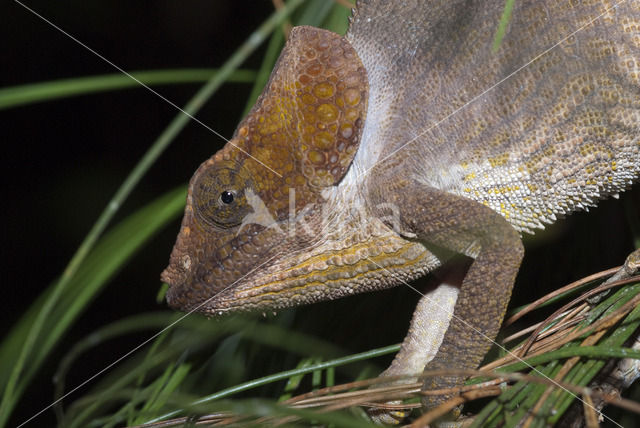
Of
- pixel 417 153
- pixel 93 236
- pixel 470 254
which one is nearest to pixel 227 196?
pixel 93 236

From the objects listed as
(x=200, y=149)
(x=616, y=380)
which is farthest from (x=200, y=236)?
(x=200, y=149)

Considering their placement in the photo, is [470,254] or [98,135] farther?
[98,135]

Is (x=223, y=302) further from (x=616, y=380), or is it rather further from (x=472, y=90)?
(x=616, y=380)

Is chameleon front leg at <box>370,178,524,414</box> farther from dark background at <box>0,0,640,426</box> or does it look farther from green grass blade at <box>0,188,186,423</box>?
dark background at <box>0,0,640,426</box>

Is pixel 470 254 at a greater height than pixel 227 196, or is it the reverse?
pixel 227 196

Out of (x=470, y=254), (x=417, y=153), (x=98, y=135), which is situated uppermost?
(x=98, y=135)

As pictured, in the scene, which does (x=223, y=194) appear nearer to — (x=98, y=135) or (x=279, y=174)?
(x=279, y=174)

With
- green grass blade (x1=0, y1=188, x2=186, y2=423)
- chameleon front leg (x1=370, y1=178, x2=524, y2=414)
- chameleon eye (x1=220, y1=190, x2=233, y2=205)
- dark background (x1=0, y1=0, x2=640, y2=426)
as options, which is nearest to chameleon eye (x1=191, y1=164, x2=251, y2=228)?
chameleon eye (x1=220, y1=190, x2=233, y2=205)
